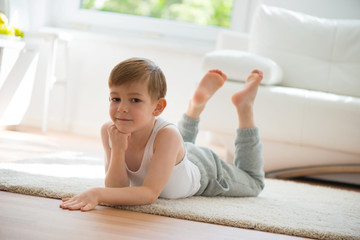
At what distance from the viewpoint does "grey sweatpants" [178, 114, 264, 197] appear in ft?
5.65

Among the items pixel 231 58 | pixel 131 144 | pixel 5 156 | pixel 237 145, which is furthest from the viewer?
pixel 231 58

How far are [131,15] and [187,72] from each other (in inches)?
26.7

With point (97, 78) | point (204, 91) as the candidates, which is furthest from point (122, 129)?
point (97, 78)

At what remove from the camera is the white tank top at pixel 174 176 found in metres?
1.49

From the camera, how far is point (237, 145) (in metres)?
1.89

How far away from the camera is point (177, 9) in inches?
149

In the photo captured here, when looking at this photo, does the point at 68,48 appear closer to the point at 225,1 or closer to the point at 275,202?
the point at 225,1

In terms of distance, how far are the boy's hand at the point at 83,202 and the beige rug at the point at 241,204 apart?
109 mm

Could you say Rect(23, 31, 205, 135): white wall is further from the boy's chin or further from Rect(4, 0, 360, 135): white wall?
the boy's chin

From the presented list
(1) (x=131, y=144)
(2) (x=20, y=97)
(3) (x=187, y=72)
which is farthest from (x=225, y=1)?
(1) (x=131, y=144)

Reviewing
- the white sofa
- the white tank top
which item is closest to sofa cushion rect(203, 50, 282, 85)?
the white sofa

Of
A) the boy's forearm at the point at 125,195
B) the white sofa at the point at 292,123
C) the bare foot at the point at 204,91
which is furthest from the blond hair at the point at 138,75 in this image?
the white sofa at the point at 292,123

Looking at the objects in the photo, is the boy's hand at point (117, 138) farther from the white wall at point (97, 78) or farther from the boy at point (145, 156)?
the white wall at point (97, 78)

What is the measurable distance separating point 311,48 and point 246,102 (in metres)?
1.13
